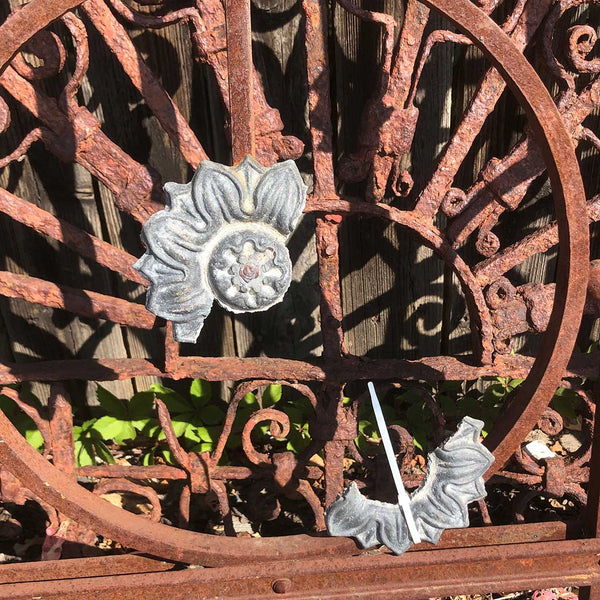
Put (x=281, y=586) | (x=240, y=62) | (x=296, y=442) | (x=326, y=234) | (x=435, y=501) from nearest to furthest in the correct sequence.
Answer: (x=240, y=62)
(x=435, y=501)
(x=281, y=586)
(x=326, y=234)
(x=296, y=442)

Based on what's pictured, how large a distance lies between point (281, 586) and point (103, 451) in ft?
2.63

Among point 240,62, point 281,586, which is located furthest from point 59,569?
point 240,62

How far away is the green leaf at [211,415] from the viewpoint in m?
1.80

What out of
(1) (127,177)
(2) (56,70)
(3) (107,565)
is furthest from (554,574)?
(2) (56,70)

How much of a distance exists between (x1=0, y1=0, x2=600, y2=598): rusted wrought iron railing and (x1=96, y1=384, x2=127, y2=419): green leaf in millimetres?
357

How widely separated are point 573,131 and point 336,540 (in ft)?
3.10

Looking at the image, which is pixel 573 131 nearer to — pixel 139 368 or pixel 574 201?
pixel 574 201

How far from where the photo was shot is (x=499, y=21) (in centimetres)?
144

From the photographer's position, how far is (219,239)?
2.83 feet

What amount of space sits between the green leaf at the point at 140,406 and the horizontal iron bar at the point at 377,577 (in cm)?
69

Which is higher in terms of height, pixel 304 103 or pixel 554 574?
pixel 304 103

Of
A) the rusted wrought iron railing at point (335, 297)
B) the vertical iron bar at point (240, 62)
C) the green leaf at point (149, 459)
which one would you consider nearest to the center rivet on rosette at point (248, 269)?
the vertical iron bar at point (240, 62)

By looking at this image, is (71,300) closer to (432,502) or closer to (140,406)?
(140,406)

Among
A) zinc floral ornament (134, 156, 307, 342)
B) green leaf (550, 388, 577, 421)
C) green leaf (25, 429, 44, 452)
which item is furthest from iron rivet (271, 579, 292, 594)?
green leaf (550, 388, 577, 421)
